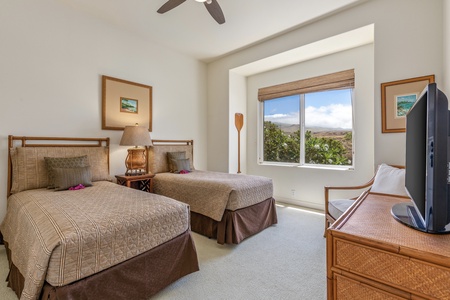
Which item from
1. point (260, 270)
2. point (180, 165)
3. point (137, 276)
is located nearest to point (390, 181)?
point (260, 270)

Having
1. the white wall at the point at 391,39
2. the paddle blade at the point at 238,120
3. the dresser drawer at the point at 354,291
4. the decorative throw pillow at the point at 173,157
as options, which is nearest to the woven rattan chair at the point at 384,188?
the white wall at the point at 391,39

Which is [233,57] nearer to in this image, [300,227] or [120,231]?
[300,227]

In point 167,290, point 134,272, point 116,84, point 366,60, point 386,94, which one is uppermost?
point 366,60

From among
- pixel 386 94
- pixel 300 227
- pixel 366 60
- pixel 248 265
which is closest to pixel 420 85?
pixel 386 94

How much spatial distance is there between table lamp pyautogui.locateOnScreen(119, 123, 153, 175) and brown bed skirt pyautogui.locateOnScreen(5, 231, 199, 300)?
1.68m

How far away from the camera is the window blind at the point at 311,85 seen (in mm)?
3420

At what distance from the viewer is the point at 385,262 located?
0.78 metres

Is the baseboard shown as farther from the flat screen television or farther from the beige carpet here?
the flat screen television

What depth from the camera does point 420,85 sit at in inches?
91.9

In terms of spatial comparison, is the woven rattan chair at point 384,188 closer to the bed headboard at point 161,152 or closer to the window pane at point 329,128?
the window pane at point 329,128

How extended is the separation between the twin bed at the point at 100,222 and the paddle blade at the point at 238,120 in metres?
Answer: 1.79

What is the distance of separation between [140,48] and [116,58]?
0.48 metres

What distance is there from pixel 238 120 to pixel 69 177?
3.10 m

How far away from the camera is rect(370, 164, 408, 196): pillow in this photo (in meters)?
2.00
